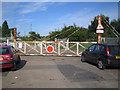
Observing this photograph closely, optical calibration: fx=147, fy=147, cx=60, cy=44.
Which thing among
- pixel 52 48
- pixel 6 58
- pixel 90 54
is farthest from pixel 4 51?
pixel 52 48

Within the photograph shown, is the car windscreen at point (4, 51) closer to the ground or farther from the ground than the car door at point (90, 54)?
farther from the ground

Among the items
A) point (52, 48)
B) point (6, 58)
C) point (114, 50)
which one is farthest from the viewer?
point (52, 48)

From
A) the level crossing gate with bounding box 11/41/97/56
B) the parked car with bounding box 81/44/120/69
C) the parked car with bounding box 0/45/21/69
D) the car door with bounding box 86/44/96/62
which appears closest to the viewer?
the parked car with bounding box 0/45/21/69

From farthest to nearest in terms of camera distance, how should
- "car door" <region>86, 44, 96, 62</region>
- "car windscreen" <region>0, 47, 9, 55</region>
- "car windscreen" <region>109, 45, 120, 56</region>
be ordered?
"car door" <region>86, 44, 96, 62</region>
"car windscreen" <region>109, 45, 120, 56</region>
"car windscreen" <region>0, 47, 9, 55</region>

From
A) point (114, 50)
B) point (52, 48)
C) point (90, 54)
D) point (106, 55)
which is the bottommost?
point (90, 54)

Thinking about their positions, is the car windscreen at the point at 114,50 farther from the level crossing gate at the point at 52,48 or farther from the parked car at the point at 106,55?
the level crossing gate at the point at 52,48

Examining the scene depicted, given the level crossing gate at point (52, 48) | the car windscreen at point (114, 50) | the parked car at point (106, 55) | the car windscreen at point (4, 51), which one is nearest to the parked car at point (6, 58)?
the car windscreen at point (4, 51)

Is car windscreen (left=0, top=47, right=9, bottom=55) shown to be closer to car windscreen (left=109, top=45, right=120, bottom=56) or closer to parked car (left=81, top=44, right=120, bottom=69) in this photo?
parked car (left=81, top=44, right=120, bottom=69)

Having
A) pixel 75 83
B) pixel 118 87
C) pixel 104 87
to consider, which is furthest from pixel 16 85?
pixel 118 87

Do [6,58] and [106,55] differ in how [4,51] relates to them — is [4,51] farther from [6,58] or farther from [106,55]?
[106,55]

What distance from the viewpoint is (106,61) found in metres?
8.31

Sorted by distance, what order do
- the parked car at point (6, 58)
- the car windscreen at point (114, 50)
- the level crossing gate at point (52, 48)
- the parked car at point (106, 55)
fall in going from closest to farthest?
the parked car at point (6, 58) < the parked car at point (106, 55) < the car windscreen at point (114, 50) < the level crossing gate at point (52, 48)

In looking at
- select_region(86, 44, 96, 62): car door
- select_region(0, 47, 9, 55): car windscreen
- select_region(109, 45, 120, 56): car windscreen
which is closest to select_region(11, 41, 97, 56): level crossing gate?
select_region(86, 44, 96, 62): car door

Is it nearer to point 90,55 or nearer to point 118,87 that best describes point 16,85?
point 118,87
